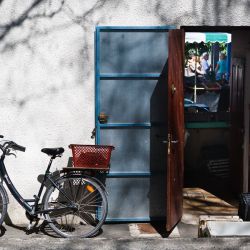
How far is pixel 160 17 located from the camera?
7684mm

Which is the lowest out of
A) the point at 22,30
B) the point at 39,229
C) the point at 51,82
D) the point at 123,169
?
the point at 39,229

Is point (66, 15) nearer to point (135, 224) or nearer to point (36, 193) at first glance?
point (36, 193)

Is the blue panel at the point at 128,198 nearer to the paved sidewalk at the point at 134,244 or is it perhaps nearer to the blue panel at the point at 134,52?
the blue panel at the point at 134,52

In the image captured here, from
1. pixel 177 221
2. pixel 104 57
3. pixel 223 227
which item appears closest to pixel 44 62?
pixel 104 57

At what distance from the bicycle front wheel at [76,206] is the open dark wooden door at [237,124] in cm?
289

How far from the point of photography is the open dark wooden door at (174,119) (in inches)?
279

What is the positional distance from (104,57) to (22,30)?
105 cm

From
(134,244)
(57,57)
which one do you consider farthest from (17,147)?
(134,244)

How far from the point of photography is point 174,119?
7.24 m

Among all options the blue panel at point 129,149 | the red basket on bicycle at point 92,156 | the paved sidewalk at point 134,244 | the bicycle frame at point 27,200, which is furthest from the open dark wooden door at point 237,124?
the paved sidewalk at point 134,244

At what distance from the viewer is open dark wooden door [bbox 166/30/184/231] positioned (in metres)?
7.09

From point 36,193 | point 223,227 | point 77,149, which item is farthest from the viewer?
point 36,193

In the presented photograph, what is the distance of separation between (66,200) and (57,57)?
175 cm

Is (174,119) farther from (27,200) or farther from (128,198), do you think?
(27,200)
